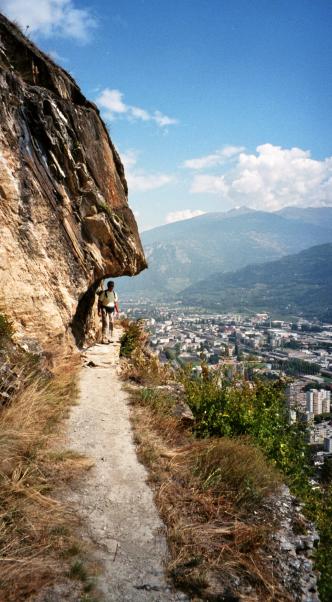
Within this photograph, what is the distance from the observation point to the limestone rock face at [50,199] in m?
8.05

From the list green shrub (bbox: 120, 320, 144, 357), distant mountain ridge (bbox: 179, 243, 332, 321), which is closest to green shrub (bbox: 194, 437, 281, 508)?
green shrub (bbox: 120, 320, 144, 357)

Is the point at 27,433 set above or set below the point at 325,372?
above

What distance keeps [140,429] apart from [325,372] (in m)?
34.6

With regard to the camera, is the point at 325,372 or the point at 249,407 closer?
the point at 249,407

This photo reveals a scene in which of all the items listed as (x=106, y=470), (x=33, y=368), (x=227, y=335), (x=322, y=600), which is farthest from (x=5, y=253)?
(x=227, y=335)

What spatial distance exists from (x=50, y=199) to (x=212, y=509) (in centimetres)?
771

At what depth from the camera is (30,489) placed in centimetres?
385

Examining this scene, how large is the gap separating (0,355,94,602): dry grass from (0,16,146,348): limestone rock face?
239 cm

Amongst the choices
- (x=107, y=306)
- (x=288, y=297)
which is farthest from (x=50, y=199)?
(x=288, y=297)

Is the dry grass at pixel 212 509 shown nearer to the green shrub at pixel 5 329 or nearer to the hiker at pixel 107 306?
the green shrub at pixel 5 329

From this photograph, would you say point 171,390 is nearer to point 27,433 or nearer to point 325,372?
point 27,433

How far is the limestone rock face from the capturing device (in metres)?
8.05

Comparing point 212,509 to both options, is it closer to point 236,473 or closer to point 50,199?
point 236,473

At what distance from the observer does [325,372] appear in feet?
119
